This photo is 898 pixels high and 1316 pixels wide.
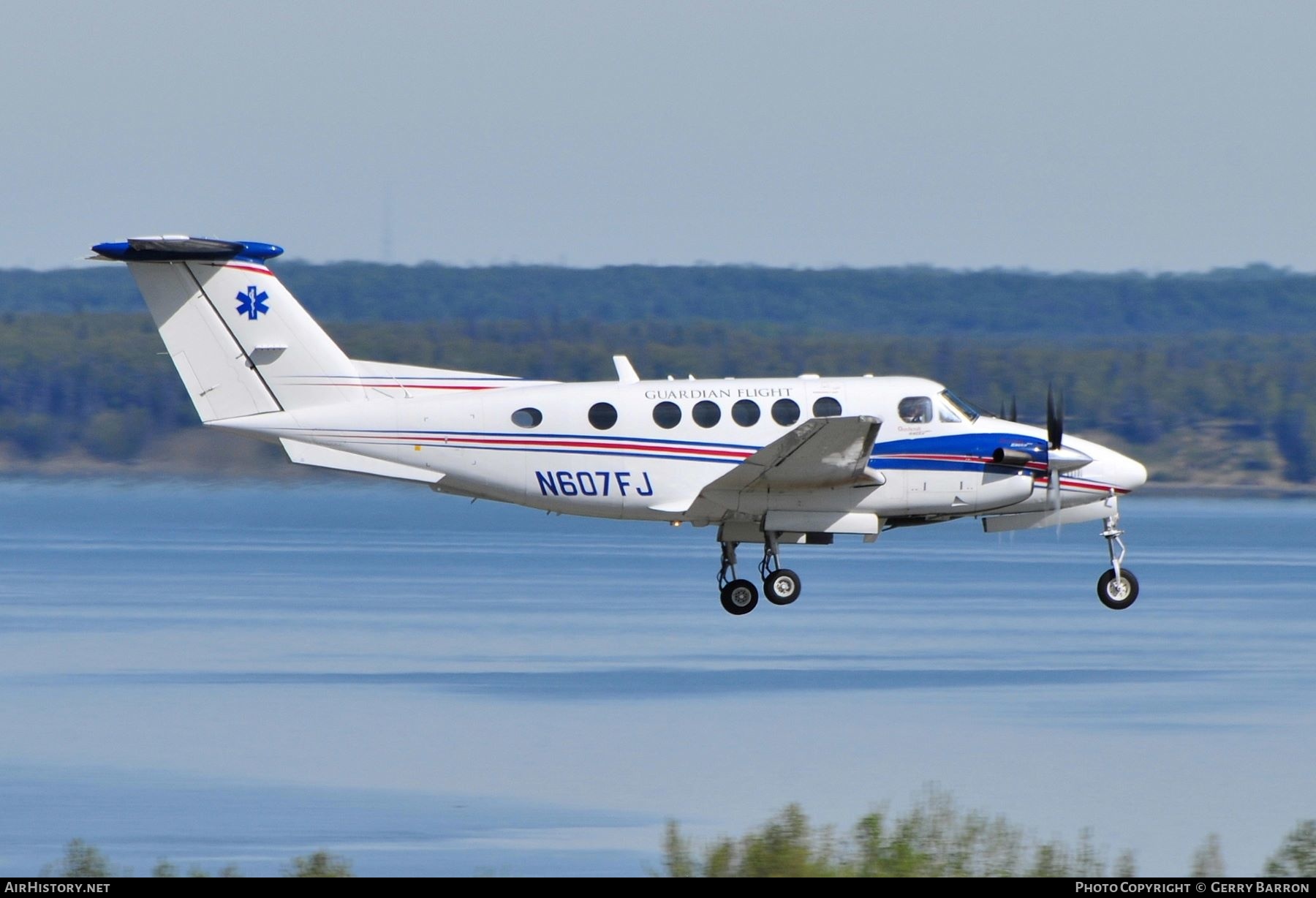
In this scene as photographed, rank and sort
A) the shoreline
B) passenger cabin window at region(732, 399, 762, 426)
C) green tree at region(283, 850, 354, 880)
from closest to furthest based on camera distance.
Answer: green tree at region(283, 850, 354, 880) → passenger cabin window at region(732, 399, 762, 426) → the shoreline

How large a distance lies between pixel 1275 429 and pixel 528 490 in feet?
267

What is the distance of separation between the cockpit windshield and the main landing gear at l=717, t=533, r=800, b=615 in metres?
3.31

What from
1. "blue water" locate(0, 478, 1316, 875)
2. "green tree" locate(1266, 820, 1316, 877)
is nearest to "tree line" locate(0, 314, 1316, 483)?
"blue water" locate(0, 478, 1316, 875)

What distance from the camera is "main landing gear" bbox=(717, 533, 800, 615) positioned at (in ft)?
93.8

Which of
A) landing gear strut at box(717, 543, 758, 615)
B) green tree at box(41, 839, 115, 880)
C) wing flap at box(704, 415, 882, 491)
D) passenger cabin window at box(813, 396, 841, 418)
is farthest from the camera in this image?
landing gear strut at box(717, 543, 758, 615)

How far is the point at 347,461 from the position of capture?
92.3 feet

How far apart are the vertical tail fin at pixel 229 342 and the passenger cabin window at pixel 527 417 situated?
95.7 inches

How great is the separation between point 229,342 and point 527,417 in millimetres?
4699

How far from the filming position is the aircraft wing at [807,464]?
26328 mm

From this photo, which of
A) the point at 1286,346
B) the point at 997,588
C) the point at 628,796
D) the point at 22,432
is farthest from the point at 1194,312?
the point at 628,796

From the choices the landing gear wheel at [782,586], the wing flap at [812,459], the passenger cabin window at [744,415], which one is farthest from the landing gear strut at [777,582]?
the passenger cabin window at [744,415]

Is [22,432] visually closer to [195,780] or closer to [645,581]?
[645,581]

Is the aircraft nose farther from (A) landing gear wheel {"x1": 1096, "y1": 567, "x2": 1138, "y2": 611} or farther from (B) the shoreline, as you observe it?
(B) the shoreline

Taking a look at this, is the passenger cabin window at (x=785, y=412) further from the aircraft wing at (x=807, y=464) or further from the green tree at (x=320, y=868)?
the green tree at (x=320, y=868)
